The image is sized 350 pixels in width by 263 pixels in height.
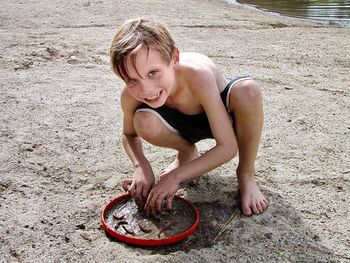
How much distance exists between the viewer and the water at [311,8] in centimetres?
844

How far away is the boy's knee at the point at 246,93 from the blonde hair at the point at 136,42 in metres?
0.40

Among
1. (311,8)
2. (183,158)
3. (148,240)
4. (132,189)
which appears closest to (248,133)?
(183,158)

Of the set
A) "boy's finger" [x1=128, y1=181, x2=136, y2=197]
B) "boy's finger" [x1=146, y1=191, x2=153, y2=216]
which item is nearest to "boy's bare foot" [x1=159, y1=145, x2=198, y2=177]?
"boy's finger" [x1=128, y1=181, x2=136, y2=197]

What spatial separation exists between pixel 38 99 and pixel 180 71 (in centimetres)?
190

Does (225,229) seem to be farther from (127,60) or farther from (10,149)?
(10,149)

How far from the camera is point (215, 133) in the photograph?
2.31 meters

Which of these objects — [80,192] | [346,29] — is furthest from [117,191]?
[346,29]

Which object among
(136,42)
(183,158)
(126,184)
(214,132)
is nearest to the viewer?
(136,42)

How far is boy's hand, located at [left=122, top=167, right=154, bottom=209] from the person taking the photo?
235cm

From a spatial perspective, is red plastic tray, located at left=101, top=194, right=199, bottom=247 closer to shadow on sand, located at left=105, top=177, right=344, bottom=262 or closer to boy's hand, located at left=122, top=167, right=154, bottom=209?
shadow on sand, located at left=105, top=177, right=344, bottom=262

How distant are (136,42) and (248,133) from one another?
0.79m

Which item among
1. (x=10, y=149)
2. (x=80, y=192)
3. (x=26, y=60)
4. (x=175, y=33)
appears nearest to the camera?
(x=80, y=192)

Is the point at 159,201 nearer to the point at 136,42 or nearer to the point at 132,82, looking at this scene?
the point at 132,82

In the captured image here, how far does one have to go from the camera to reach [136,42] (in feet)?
6.85
